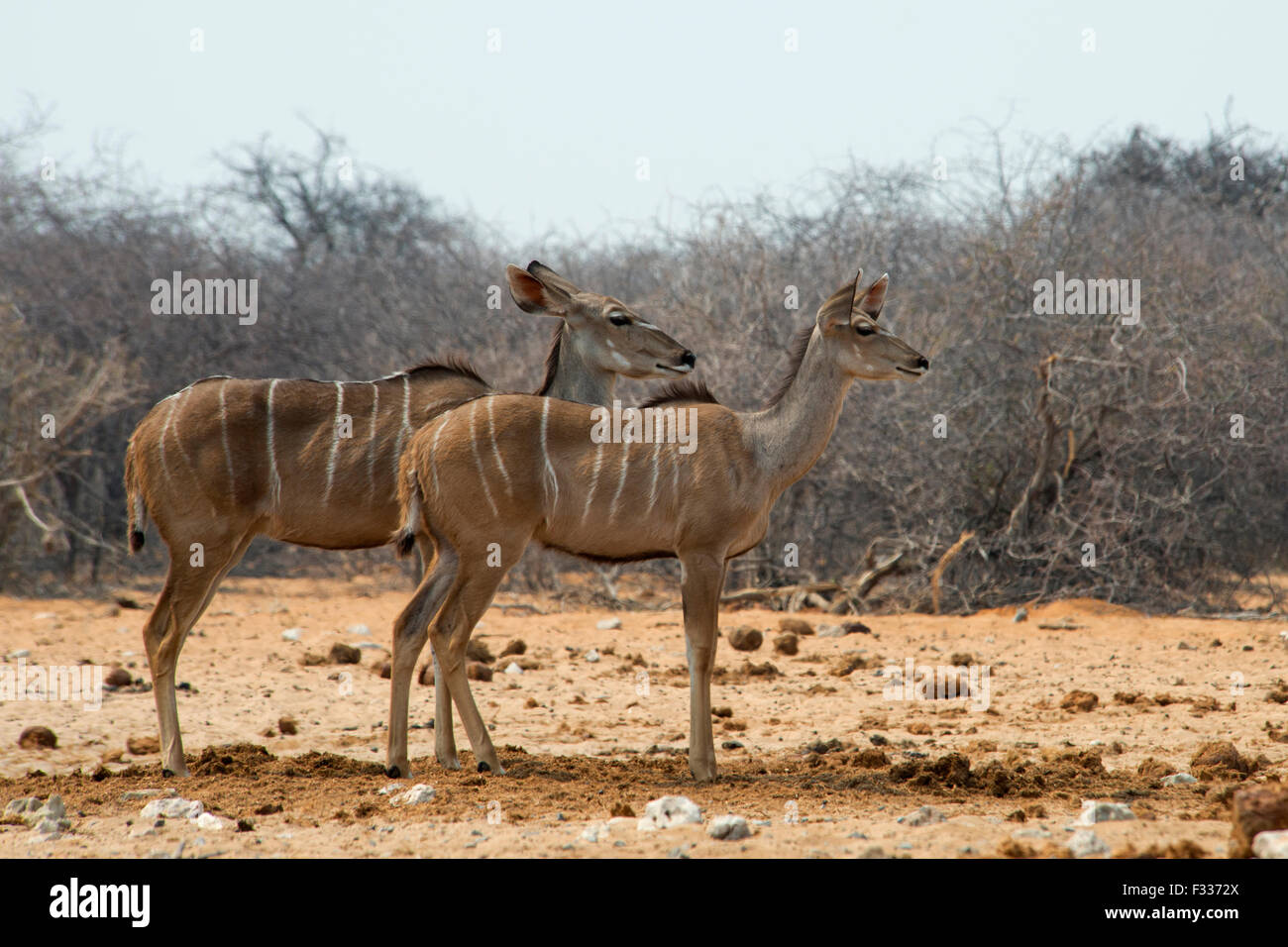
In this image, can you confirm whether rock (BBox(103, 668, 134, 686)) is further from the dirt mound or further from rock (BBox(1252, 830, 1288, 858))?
rock (BBox(1252, 830, 1288, 858))

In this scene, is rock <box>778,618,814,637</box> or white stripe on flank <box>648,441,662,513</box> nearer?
white stripe on flank <box>648,441,662,513</box>

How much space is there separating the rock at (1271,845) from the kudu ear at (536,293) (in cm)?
440

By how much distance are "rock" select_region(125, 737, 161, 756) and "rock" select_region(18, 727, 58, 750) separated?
0.34 metres

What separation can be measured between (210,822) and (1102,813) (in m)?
3.02

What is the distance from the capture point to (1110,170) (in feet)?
70.3

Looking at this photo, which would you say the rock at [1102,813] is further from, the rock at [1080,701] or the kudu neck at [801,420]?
the rock at [1080,701]

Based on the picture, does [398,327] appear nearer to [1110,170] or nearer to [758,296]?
[758,296]

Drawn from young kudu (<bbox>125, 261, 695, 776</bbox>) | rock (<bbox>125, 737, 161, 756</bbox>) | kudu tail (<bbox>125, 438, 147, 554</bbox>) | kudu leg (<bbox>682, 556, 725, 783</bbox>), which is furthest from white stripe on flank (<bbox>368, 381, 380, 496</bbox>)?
rock (<bbox>125, 737, 161, 756</bbox>)

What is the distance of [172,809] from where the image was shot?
4.98m

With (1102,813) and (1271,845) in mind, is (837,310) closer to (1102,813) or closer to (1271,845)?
(1102,813)

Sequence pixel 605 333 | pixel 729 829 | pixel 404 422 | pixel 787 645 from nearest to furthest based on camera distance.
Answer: pixel 729 829, pixel 404 422, pixel 605 333, pixel 787 645

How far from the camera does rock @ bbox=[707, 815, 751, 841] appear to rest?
4.21 m
